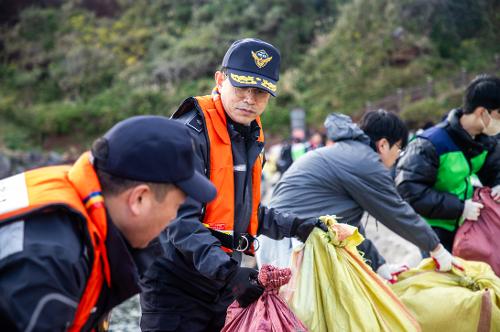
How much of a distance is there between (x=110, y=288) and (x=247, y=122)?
1.33 meters

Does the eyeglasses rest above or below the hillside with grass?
above

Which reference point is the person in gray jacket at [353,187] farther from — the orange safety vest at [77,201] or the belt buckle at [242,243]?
the orange safety vest at [77,201]

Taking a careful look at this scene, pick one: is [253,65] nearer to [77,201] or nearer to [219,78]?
[219,78]

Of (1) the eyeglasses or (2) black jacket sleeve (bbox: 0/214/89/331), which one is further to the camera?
(1) the eyeglasses

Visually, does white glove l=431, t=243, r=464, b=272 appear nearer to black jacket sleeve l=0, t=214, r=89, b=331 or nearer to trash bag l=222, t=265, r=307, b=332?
trash bag l=222, t=265, r=307, b=332

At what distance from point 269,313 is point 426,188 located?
5.83ft

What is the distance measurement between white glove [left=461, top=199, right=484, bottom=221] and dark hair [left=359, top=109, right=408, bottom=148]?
2.17 feet

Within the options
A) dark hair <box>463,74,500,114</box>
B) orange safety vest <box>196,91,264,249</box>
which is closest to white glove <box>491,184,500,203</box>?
dark hair <box>463,74,500,114</box>

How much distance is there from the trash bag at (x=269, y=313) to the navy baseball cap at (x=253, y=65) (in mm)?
878

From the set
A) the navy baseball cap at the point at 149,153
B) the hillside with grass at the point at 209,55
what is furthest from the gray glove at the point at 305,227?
the hillside with grass at the point at 209,55

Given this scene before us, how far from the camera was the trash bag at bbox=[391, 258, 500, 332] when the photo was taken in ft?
10.8

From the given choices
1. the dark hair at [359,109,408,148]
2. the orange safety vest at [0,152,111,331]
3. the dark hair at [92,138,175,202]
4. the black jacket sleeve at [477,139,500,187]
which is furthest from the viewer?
the black jacket sleeve at [477,139,500,187]

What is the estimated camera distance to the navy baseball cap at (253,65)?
291 centimetres

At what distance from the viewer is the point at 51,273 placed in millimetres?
1553
